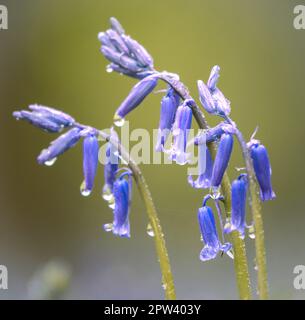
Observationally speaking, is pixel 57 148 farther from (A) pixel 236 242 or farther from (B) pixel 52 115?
(A) pixel 236 242

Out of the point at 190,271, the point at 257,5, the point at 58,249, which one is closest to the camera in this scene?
the point at 190,271

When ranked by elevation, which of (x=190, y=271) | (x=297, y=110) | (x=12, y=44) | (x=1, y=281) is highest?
(x=12, y=44)

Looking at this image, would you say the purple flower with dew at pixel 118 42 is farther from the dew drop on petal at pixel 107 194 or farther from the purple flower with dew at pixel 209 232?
the purple flower with dew at pixel 209 232

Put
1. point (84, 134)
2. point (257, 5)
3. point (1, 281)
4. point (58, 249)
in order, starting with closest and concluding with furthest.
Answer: point (84, 134) → point (1, 281) → point (58, 249) → point (257, 5)

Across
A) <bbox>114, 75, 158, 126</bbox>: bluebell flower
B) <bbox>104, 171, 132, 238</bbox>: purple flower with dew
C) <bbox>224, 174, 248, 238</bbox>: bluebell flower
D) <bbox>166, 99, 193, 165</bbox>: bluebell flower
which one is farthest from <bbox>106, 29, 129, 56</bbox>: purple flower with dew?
<bbox>224, 174, 248, 238</bbox>: bluebell flower

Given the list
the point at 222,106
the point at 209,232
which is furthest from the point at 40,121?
the point at 209,232
